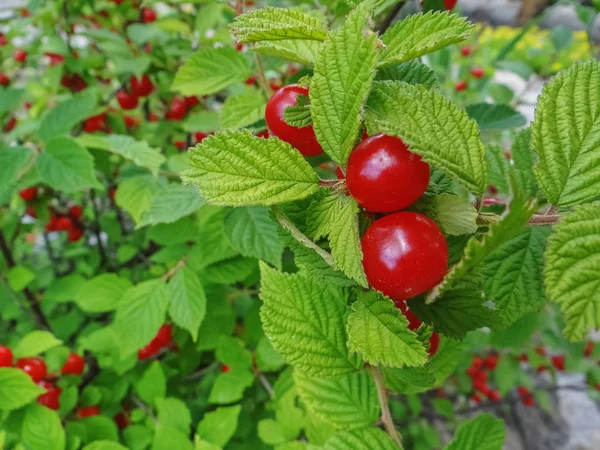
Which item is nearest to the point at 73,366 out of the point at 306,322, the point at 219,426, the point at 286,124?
the point at 219,426

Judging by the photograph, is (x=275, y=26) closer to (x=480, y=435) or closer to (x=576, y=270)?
(x=576, y=270)

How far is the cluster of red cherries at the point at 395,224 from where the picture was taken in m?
0.41

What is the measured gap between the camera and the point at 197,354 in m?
1.56

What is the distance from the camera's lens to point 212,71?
3.31 feet

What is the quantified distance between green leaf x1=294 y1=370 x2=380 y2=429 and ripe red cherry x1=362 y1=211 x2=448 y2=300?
0.34m

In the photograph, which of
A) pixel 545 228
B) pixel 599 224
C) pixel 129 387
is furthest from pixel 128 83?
pixel 599 224

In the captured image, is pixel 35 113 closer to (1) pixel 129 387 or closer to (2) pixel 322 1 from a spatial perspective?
(1) pixel 129 387

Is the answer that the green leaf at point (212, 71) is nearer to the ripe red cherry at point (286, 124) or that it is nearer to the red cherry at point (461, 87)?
the ripe red cherry at point (286, 124)

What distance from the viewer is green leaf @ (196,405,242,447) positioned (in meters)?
1.04

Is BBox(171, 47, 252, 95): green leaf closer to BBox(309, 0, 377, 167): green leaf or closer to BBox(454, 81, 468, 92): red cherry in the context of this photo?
BBox(309, 0, 377, 167): green leaf

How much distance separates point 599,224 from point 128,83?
6.21ft

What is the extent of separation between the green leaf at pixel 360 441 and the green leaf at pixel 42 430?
56 centimetres

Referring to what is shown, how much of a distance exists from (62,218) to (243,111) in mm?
1320

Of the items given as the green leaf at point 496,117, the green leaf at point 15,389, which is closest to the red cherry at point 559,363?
the green leaf at point 496,117
